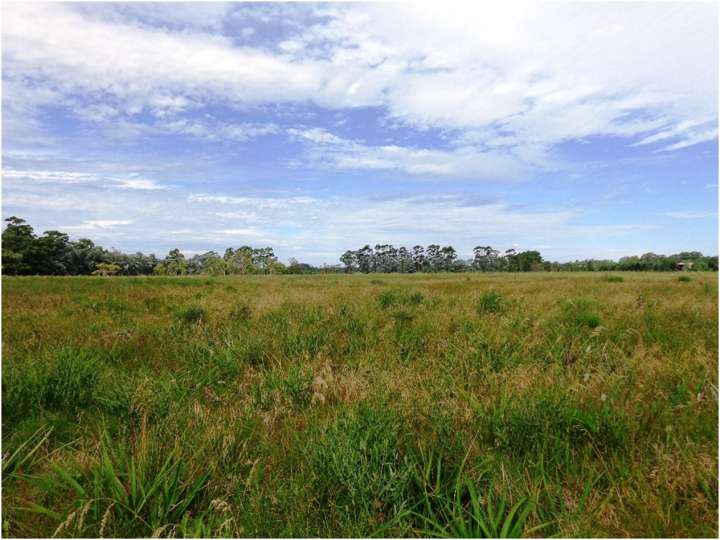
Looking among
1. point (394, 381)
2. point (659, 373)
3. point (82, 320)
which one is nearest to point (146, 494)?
point (394, 381)

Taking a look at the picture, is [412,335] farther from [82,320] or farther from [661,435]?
[82,320]

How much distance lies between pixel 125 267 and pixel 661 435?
138m

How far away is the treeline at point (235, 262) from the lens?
3558 inches

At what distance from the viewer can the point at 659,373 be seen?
4.07 meters

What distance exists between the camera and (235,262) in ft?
407

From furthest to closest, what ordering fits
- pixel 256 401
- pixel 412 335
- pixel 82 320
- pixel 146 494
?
pixel 82 320
pixel 412 335
pixel 256 401
pixel 146 494

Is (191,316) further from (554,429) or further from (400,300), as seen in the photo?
(554,429)

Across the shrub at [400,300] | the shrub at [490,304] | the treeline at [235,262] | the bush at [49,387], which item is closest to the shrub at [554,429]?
the bush at [49,387]

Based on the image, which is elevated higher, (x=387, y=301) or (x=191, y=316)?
(x=387, y=301)

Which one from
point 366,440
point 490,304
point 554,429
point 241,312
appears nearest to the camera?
point 366,440

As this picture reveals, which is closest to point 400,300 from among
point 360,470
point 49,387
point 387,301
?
point 387,301

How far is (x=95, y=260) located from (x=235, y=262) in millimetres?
36668

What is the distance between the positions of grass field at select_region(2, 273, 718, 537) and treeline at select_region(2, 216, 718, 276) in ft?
317

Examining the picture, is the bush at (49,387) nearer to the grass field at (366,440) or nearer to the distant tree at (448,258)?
the grass field at (366,440)
